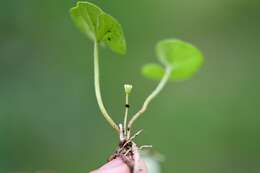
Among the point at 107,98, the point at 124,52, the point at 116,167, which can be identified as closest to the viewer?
the point at 116,167

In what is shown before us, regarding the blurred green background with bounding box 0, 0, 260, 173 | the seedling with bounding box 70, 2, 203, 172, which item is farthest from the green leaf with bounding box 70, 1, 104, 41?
the blurred green background with bounding box 0, 0, 260, 173

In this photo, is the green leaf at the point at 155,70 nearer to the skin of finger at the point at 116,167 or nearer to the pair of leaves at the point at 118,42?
the pair of leaves at the point at 118,42

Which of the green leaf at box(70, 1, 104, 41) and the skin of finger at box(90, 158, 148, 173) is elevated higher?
the green leaf at box(70, 1, 104, 41)

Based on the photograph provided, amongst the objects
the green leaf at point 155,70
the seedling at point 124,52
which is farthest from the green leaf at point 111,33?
the green leaf at point 155,70

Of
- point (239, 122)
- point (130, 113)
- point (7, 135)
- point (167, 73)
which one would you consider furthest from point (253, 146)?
point (167, 73)

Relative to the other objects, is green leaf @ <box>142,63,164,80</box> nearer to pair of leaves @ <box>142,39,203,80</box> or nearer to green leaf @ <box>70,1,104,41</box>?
pair of leaves @ <box>142,39,203,80</box>

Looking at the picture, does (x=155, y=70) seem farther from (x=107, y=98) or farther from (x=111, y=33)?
(x=107, y=98)

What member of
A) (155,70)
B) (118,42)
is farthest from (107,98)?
(118,42)
